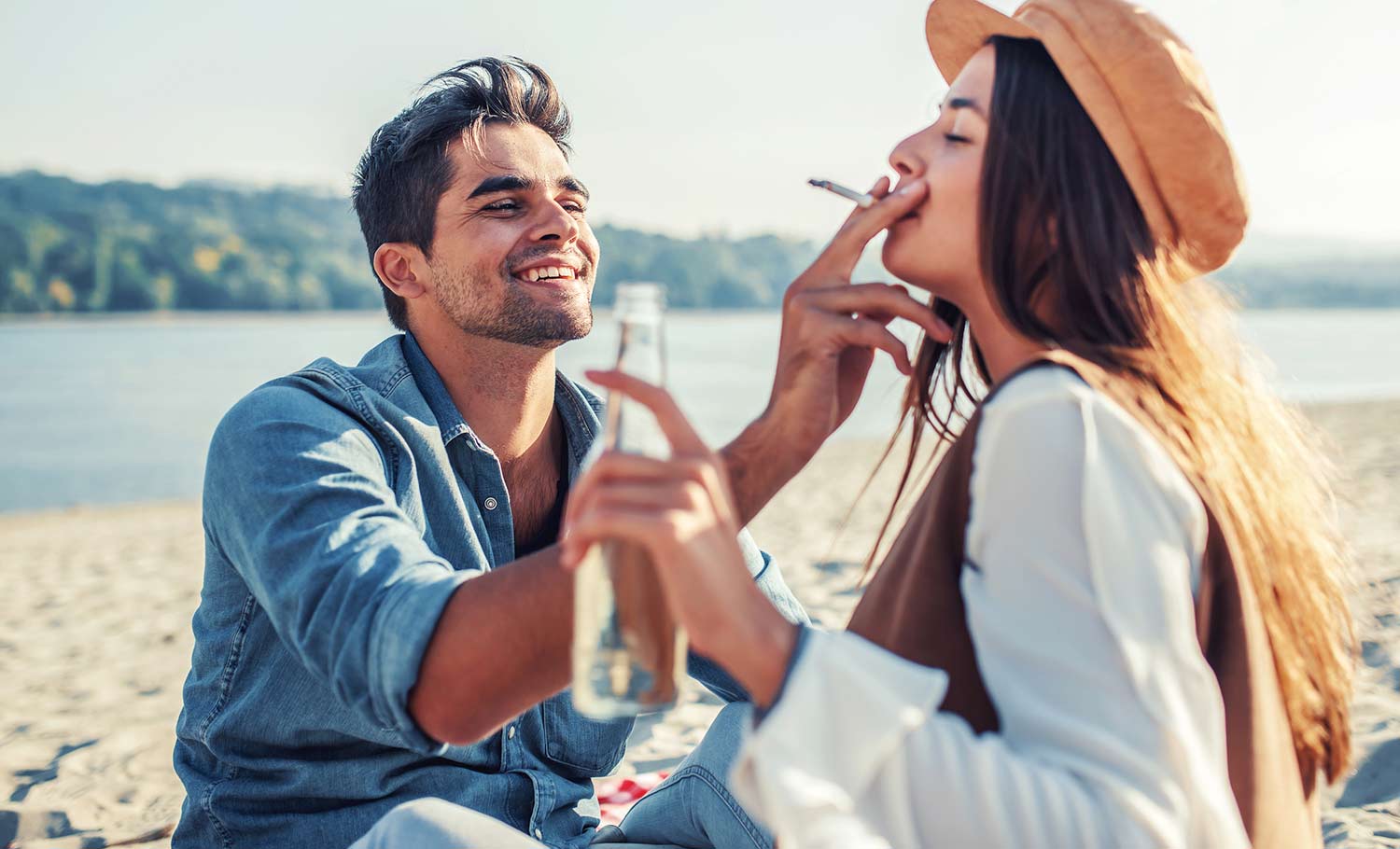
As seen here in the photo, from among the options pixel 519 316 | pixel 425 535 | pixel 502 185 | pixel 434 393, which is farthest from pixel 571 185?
pixel 425 535

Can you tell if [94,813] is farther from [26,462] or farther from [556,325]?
[26,462]

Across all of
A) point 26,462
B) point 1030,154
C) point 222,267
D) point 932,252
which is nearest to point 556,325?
point 932,252

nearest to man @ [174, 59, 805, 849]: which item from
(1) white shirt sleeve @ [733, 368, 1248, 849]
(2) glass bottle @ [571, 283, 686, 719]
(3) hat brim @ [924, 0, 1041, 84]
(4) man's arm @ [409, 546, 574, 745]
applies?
(4) man's arm @ [409, 546, 574, 745]

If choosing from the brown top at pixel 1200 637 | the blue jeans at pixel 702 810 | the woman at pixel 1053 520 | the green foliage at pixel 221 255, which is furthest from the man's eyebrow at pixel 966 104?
the green foliage at pixel 221 255

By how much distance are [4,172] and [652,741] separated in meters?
85.4

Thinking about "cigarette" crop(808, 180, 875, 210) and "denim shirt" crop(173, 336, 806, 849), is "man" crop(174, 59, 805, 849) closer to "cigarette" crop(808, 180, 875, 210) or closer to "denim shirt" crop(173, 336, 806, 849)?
"denim shirt" crop(173, 336, 806, 849)

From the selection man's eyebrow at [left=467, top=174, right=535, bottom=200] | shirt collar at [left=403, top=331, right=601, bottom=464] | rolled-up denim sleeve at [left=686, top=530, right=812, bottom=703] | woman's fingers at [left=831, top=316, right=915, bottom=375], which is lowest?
rolled-up denim sleeve at [left=686, top=530, right=812, bottom=703]

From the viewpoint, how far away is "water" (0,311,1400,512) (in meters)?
15.8

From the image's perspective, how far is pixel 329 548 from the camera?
1811mm

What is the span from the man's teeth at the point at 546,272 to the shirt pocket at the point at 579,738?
1.14 m

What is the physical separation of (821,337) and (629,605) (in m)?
0.80

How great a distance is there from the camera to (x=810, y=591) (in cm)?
650

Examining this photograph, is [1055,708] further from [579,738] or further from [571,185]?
[571,185]

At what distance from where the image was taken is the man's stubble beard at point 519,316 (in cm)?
296
